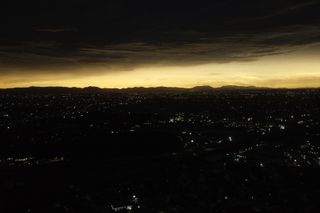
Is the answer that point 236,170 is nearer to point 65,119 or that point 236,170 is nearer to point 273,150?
point 273,150

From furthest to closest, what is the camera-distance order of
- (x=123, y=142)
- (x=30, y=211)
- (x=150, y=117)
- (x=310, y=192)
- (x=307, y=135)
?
(x=150, y=117) → (x=307, y=135) → (x=123, y=142) → (x=310, y=192) → (x=30, y=211)

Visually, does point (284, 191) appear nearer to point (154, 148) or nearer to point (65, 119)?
point (154, 148)

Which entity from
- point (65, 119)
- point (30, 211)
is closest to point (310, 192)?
point (30, 211)

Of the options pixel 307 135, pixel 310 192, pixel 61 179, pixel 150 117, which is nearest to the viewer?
pixel 310 192

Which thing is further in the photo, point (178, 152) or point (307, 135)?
point (307, 135)

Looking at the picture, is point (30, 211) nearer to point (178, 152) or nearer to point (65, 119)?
point (178, 152)

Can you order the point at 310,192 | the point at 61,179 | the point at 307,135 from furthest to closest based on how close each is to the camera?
1. the point at 307,135
2. the point at 61,179
3. the point at 310,192

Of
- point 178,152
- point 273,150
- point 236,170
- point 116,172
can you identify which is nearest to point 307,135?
point 273,150

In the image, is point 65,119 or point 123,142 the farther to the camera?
point 65,119

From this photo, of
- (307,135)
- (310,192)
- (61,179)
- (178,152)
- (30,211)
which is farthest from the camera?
(307,135)
